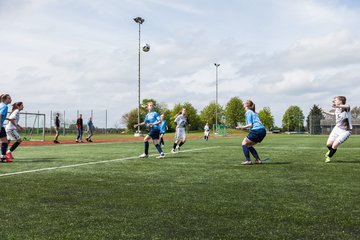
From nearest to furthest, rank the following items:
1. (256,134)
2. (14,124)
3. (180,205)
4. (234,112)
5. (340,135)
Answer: (180,205)
(256,134)
(340,135)
(14,124)
(234,112)

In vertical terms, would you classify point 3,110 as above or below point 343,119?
above

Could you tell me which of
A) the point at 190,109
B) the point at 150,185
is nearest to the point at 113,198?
the point at 150,185

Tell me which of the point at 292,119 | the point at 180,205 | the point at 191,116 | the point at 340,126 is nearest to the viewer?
the point at 180,205

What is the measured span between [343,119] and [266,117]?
127667 millimetres

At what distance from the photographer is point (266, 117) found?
135750mm

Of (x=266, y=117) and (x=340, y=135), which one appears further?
(x=266, y=117)

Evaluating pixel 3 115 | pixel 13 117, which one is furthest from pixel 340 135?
pixel 13 117

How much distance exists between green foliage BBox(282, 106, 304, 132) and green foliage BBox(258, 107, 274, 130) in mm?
8915

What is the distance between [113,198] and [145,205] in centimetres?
70

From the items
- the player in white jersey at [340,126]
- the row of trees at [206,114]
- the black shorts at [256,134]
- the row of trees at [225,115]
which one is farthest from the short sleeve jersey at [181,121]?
the row of trees at [206,114]

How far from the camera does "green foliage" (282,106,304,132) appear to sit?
146m

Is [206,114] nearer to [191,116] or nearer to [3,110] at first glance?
[191,116]

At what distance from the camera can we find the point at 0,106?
10703mm

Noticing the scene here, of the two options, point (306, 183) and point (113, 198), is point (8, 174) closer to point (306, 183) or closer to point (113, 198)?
point (113, 198)
